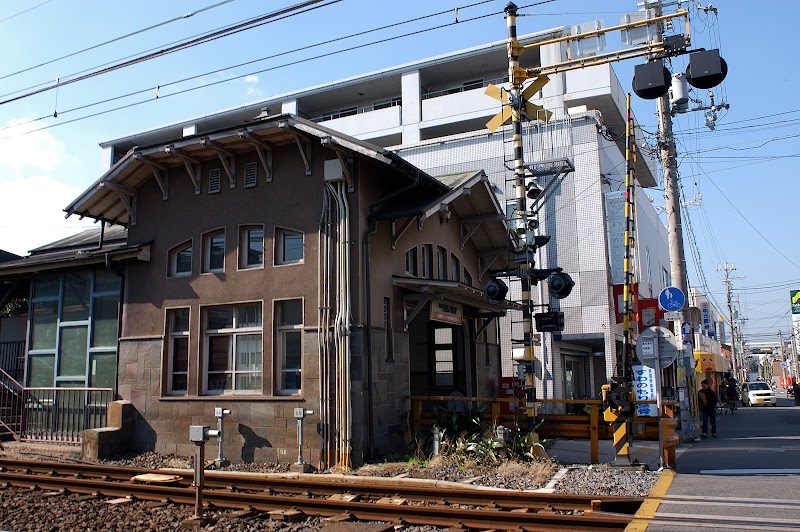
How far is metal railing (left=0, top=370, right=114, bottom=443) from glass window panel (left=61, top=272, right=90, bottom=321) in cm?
199

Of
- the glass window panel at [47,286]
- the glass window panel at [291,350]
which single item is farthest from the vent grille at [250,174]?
the glass window panel at [47,286]

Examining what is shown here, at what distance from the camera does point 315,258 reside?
14.2 metres

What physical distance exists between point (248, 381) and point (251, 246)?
311 centimetres

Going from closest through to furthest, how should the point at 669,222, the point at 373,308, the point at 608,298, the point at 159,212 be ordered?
the point at 373,308
the point at 159,212
the point at 669,222
the point at 608,298

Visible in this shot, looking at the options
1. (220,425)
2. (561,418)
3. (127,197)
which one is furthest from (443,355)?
(127,197)

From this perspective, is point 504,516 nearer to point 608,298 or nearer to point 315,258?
point 315,258

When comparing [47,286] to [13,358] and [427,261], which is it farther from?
[427,261]

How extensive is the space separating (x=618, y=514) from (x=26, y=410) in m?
15.6

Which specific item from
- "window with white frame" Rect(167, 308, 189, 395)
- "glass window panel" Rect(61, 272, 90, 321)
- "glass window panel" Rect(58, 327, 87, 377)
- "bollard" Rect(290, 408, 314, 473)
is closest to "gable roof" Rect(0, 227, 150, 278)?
"glass window panel" Rect(61, 272, 90, 321)

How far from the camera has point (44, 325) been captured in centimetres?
1819

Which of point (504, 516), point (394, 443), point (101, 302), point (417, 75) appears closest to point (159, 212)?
point (101, 302)

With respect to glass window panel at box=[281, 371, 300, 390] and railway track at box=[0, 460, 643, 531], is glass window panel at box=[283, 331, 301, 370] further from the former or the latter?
railway track at box=[0, 460, 643, 531]

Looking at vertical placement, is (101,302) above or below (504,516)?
above

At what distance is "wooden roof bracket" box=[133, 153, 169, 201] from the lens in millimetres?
16016
